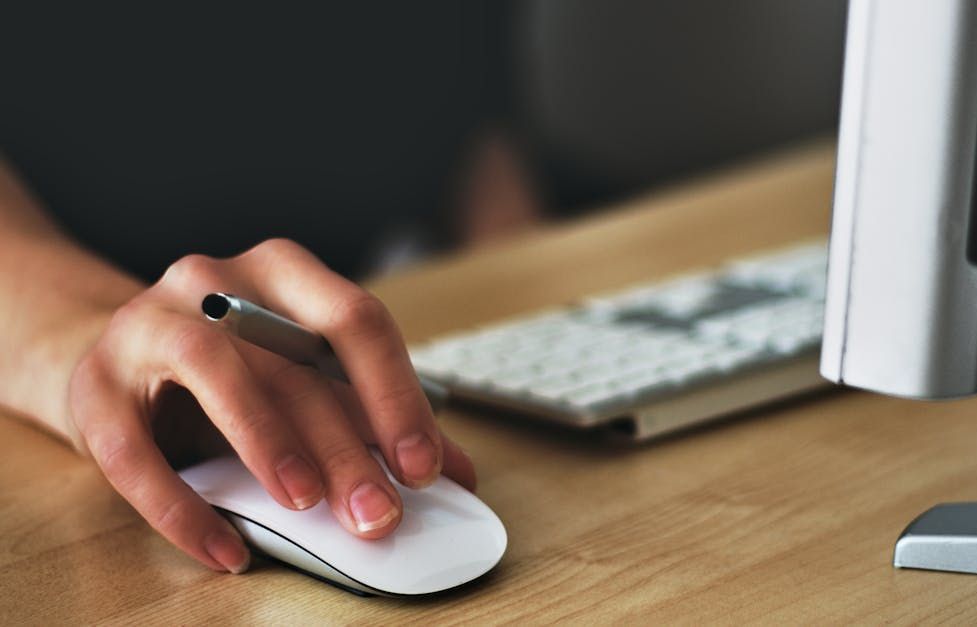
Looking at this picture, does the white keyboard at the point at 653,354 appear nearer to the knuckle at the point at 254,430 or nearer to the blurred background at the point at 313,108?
the knuckle at the point at 254,430

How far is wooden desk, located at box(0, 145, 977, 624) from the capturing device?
449 millimetres

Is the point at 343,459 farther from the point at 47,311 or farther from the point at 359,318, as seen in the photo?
the point at 47,311

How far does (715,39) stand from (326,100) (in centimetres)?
65

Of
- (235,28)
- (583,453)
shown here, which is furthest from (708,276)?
(235,28)

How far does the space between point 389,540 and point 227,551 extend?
0.07 meters

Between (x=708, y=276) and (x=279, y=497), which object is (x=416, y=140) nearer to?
(x=708, y=276)

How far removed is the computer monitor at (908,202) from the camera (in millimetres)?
426

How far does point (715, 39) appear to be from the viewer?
5.50 ft

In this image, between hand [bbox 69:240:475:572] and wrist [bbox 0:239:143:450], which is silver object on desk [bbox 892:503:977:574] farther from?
wrist [bbox 0:239:143:450]

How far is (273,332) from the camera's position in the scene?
479 millimetres

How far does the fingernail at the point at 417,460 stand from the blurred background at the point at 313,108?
3.02ft

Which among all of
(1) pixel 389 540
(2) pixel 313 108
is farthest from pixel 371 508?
(2) pixel 313 108

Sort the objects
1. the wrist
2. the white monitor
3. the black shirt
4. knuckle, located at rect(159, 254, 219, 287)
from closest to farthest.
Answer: the white monitor, knuckle, located at rect(159, 254, 219, 287), the wrist, the black shirt

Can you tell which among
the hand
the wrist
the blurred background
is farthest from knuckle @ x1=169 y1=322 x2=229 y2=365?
the blurred background
